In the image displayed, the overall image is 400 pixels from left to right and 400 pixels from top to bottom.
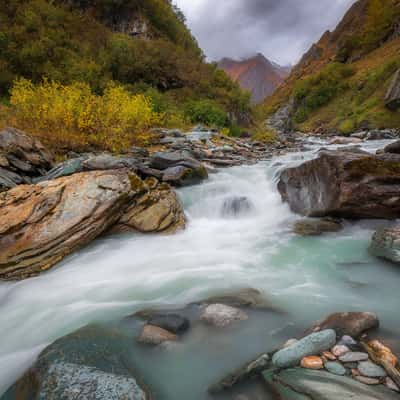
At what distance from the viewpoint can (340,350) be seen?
6.61 feet

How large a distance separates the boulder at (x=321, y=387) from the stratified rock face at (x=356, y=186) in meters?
4.17

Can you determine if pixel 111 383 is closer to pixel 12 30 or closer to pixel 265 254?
pixel 265 254

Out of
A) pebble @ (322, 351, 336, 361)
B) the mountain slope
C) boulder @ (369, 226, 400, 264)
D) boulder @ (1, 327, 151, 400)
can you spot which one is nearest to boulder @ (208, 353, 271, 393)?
pebble @ (322, 351, 336, 361)

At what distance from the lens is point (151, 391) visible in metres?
2.03

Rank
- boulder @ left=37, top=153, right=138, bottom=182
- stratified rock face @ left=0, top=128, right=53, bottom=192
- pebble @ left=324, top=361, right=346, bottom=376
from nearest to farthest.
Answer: pebble @ left=324, top=361, right=346, bottom=376 → stratified rock face @ left=0, top=128, right=53, bottom=192 → boulder @ left=37, top=153, right=138, bottom=182

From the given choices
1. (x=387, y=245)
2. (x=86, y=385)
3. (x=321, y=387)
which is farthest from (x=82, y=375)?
(x=387, y=245)

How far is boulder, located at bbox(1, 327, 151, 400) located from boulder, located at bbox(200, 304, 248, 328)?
851mm

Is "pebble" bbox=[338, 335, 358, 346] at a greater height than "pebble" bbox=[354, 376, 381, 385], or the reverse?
"pebble" bbox=[354, 376, 381, 385]

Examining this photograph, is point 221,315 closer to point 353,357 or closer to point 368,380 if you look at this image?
point 353,357

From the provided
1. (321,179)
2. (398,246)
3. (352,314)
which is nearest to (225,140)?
(321,179)

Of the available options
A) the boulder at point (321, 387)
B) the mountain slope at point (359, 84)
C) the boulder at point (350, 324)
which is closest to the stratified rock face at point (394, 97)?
the mountain slope at point (359, 84)

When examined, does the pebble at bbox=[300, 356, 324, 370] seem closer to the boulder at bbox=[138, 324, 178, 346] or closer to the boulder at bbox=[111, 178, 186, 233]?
the boulder at bbox=[138, 324, 178, 346]

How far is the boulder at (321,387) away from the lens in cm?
158

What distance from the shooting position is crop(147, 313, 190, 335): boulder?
2707 millimetres
